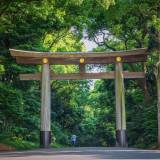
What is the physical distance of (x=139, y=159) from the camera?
13961mm

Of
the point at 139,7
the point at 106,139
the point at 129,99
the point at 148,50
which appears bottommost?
the point at 106,139

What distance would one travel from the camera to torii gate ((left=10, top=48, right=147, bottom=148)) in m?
26.9

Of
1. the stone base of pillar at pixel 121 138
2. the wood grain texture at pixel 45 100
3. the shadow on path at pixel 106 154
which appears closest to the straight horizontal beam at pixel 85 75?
the wood grain texture at pixel 45 100

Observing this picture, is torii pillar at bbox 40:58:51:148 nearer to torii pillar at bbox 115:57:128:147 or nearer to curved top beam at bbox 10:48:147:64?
curved top beam at bbox 10:48:147:64

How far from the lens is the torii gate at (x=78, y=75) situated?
26.9m

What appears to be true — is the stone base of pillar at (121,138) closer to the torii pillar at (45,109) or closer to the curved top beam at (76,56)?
the torii pillar at (45,109)

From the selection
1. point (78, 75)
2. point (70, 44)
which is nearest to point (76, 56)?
point (78, 75)

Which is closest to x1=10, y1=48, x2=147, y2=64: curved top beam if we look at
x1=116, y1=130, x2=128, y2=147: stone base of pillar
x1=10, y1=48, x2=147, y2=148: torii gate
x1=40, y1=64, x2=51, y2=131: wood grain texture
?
x1=10, y1=48, x2=147, y2=148: torii gate

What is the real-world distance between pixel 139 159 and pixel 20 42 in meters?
18.9

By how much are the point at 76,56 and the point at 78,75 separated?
1281 millimetres

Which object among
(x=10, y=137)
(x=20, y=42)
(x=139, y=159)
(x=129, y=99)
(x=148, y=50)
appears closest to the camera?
(x=139, y=159)

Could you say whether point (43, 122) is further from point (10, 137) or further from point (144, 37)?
point (144, 37)

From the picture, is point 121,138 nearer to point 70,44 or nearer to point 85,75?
point 85,75

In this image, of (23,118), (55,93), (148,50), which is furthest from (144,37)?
(55,93)
